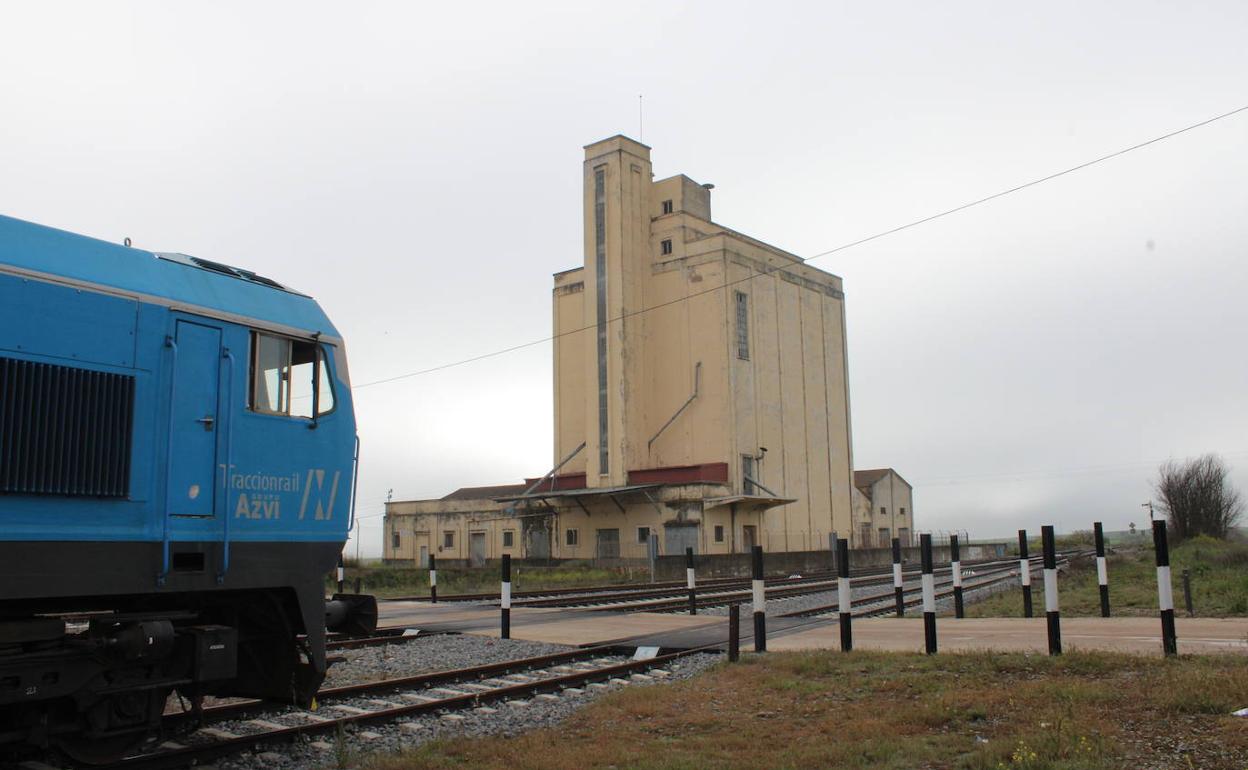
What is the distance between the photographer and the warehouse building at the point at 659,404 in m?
45.2

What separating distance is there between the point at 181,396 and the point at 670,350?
1649 inches

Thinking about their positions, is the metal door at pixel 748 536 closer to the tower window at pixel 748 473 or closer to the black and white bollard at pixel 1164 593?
the tower window at pixel 748 473

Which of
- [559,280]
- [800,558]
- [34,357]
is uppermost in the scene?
[559,280]

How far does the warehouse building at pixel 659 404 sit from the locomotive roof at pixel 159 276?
3536 centimetres

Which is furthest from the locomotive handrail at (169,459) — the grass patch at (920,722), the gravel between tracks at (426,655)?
the gravel between tracks at (426,655)

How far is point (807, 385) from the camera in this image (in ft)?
175

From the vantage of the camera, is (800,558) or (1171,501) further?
(1171,501)

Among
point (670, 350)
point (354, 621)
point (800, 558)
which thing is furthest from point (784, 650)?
point (670, 350)

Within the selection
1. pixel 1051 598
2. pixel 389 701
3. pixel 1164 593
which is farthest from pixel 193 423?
pixel 1164 593

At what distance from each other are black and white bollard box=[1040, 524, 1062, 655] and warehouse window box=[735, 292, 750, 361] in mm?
37088

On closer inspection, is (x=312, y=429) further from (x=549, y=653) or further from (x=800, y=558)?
(x=800, y=558)

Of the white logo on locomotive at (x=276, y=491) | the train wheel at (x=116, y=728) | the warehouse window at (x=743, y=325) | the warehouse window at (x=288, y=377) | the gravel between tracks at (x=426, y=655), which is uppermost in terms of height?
the warehouse window at (x=743, y=325)

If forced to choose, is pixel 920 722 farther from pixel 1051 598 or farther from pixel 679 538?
pixel 679 538

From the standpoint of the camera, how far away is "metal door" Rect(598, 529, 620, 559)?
148 feet
